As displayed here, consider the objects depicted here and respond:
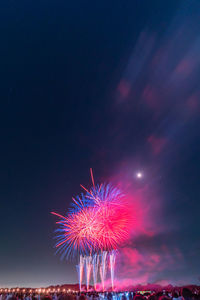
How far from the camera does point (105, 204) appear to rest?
2983 cm

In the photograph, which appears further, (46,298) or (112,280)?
(112,280)

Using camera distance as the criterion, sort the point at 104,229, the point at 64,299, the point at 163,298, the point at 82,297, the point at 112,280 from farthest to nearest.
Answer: the point at 112,280 < the point at 104,229 < the point at 82,297 < the point at 64,299 < the point at 163,298

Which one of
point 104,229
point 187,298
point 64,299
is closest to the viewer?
point 64,299


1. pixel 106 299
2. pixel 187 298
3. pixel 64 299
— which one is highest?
pixel 64 299

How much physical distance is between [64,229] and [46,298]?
841 inches

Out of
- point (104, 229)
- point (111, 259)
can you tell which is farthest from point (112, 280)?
point (104, 229)

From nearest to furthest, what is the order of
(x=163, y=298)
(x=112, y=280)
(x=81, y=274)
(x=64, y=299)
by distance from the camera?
(x=163, y=298)
(x=64, y=299)
(x=112, y=280)
(x=81, y=274)

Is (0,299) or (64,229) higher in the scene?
(64,229)

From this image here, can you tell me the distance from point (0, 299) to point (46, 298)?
24.4m

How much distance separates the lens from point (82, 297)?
1259cm

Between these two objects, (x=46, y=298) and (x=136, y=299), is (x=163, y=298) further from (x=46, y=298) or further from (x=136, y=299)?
(x=46, y=298)

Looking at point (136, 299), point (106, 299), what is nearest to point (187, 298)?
point (136, 299)

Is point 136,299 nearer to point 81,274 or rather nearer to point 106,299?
point 106,299

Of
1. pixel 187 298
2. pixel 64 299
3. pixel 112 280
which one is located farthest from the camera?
pixel 112 280
